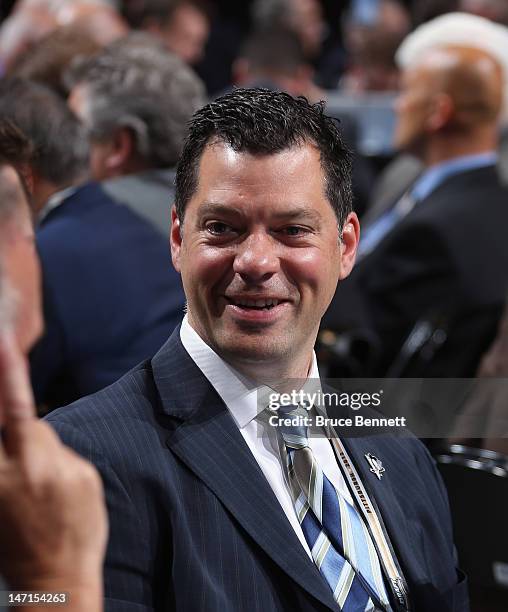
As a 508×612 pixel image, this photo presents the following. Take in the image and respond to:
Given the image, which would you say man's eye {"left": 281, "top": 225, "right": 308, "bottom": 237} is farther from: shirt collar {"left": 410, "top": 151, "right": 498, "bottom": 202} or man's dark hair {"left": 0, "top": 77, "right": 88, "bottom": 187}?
shirt collar {"left": 410, "top": 151, "right": 498, "bottom": 202}

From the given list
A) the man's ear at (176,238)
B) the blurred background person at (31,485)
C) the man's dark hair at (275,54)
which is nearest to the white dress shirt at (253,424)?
the man's ear at (176,238)

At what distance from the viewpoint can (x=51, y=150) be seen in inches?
102

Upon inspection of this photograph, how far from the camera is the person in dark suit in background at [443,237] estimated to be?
10.6ft

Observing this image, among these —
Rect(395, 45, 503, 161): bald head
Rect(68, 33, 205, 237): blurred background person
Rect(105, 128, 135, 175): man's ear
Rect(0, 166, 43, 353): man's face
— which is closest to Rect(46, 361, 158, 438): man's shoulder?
Rect(0, 166, 43, 353): man's face

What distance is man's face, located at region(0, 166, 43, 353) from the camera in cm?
87

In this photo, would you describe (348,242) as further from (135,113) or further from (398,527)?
(135,113)

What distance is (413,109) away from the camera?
4070 mm

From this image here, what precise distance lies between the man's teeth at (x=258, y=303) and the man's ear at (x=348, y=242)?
0.18 m

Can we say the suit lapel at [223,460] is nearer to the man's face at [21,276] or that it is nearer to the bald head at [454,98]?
the man's face at [21,276]

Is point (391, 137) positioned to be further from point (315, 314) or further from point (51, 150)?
point (315, 314)

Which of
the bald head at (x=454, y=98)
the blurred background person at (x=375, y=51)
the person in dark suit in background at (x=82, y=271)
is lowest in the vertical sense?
the person in dark suit in background at (x=82, y=271)

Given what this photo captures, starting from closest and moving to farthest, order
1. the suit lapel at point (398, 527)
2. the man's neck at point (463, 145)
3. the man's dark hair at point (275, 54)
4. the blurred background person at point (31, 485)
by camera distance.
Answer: the blurred background person at point (31, 485) < the suit lapel at point (398, 527) < the man's neck at point (463, 145) < the man's dark hair at point (275, 54)

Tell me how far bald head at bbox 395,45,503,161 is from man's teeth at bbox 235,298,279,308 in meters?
2.63

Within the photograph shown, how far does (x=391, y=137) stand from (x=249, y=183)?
4.72m
